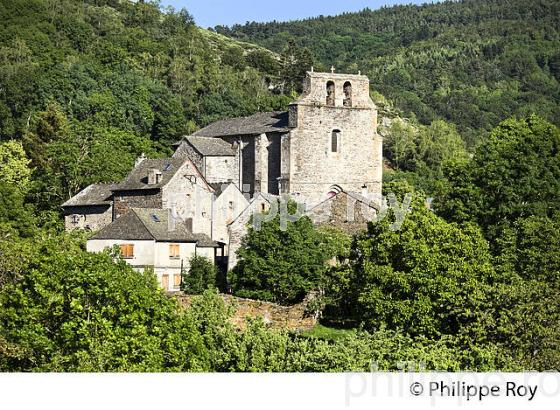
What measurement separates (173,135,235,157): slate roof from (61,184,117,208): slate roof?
5820mm

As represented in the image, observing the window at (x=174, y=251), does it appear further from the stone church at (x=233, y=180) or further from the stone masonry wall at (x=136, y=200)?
the stone masonry wall at (x=136, y=200)

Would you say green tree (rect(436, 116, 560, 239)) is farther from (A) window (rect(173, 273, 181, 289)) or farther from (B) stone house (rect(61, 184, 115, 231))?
(B) stone house (rect(61, 184, 115, 231))

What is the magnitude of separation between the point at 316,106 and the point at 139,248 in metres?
15.6

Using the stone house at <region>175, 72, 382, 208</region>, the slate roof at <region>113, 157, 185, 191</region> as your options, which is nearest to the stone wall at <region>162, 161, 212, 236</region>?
the slate roof at <region>113, 157, 185, 191</region>

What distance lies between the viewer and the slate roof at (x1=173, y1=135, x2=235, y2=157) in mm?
68750

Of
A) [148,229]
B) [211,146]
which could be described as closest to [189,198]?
[148,229]

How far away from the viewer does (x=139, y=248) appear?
2190 inches

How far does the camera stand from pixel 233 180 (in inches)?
2724

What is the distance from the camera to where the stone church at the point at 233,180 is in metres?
56.6

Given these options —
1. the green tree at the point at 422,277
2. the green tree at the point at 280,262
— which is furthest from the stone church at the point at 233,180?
the green tree at the point at 422,277

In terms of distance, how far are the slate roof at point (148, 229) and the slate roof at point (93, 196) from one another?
5941mm

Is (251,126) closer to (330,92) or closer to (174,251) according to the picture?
(330,92)

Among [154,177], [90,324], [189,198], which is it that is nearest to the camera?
[90,324]

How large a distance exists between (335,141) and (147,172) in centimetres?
1094
